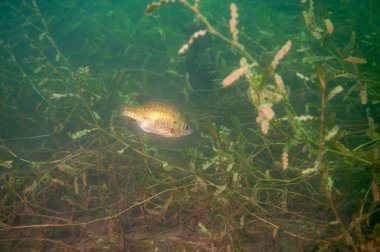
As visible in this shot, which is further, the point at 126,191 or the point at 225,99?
the point at 225,99

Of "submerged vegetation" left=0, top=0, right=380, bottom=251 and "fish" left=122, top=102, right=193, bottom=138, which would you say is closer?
"submerged vegetation" left=0, top=0, right=380, bottom=251

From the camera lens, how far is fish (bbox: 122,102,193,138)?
414 centimetres

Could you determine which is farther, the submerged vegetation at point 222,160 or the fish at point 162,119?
the fish at point 162,119

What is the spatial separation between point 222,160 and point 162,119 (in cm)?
113

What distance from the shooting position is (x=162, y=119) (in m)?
4.14

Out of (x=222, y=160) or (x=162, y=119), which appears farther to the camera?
(x=162, y=119)

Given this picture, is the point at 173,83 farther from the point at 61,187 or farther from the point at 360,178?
the point at 360,178

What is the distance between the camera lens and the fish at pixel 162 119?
13.6 ft

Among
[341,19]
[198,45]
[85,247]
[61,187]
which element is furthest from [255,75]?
[341,19]

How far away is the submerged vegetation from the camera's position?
2.68 meters

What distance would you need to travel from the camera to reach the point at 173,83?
891 centimetres

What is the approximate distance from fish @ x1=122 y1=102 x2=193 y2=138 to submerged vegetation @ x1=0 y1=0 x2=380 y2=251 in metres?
0.26

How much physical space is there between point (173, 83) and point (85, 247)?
236 inches

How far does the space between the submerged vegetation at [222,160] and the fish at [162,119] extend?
0.87ft
